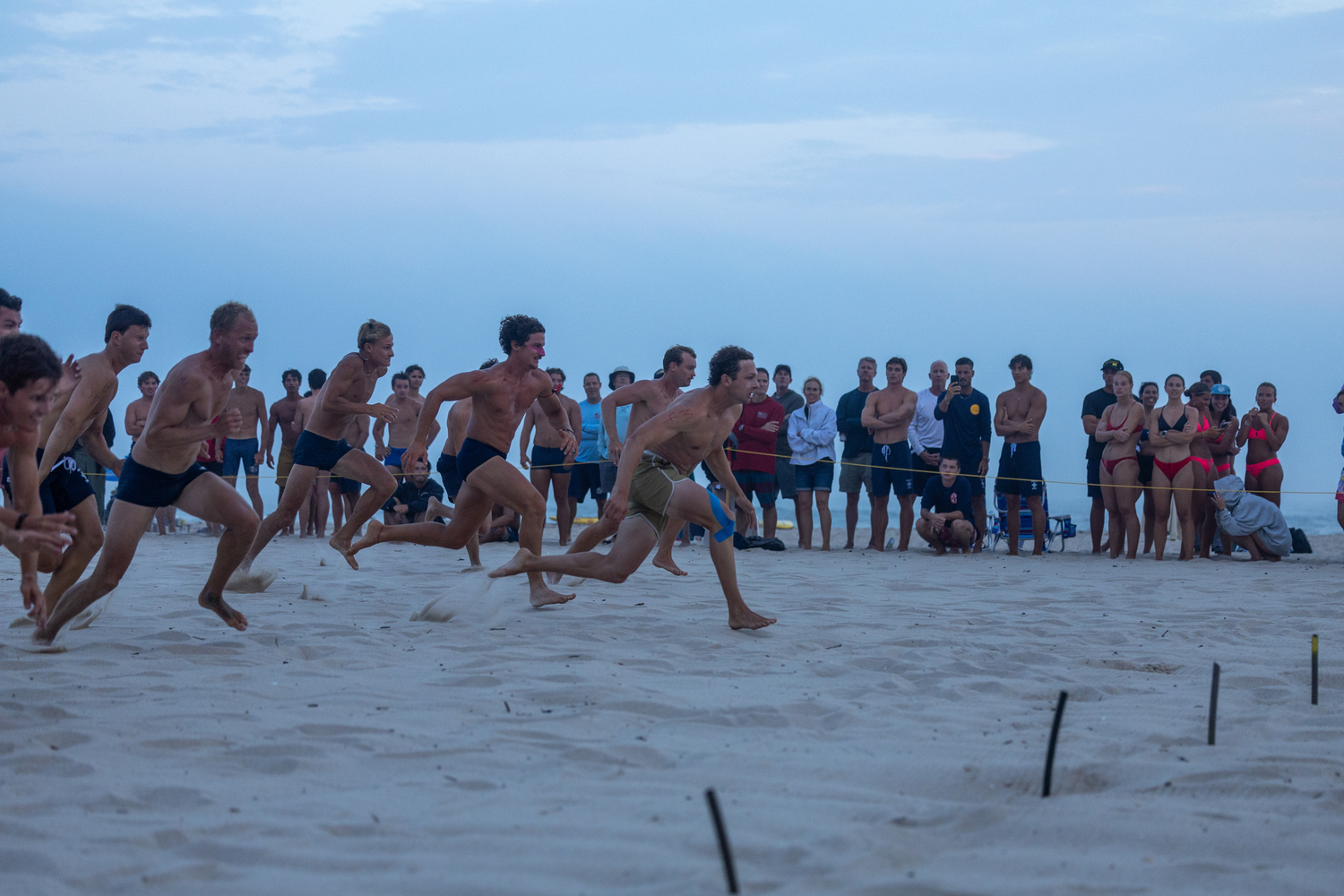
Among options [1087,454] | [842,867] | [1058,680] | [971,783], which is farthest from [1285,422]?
[842,867]

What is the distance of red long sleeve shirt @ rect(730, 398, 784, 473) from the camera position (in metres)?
11.6

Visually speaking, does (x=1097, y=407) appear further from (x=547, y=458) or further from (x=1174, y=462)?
(x=547, y=458)

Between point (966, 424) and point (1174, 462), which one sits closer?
point (1174, 462)

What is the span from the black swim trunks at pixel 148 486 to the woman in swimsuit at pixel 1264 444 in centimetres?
977

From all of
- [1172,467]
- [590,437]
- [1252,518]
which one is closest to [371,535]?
[590,437]

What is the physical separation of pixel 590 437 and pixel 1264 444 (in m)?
7.03

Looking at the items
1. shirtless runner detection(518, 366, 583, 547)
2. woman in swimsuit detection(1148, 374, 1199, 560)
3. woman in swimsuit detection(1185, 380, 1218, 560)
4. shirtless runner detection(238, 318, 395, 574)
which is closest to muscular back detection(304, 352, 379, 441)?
shirtless runner detection(238, 318, 395, 574)

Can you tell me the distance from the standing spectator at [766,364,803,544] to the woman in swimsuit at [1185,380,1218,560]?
4003mm

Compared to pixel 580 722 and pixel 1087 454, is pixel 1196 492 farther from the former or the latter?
pixel 580 722

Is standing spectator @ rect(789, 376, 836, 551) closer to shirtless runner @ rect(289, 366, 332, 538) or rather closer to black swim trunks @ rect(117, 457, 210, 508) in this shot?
shirtless runner @ rect(289, 366, 332, 538)

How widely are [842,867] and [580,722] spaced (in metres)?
1.49

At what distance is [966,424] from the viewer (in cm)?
1127

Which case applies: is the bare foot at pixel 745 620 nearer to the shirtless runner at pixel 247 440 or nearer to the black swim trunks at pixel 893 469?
the black swim trunks at pixel 893 469

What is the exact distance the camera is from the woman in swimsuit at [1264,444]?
10781 millimetres
